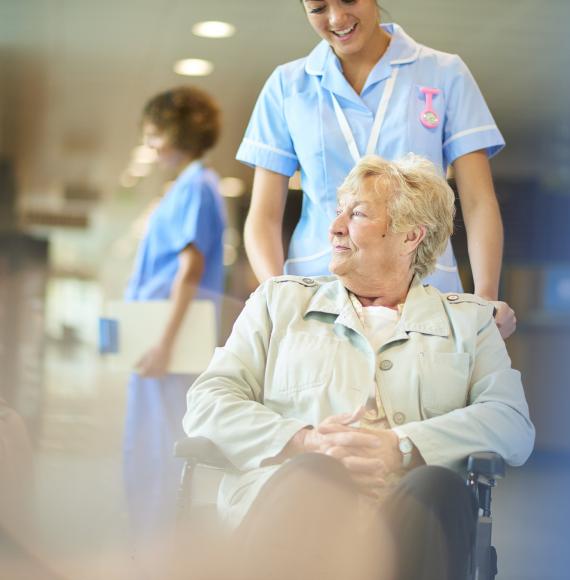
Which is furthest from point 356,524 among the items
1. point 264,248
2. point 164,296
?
point 164,296

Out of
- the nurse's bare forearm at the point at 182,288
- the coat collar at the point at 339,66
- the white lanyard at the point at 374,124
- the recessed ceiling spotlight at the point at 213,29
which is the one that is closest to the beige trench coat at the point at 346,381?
the white lanyard at the point at 374,124

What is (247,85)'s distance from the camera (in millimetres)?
3379

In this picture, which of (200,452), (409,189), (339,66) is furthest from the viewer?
(339,66)

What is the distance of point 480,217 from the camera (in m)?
2.08

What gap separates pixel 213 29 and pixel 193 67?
177 millimetres

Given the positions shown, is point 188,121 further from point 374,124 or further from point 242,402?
point 242,402

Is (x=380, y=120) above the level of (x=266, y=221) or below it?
above

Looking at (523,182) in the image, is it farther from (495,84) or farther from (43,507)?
(43,507)

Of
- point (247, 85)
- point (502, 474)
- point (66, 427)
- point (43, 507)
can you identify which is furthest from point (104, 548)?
point (247, 85)

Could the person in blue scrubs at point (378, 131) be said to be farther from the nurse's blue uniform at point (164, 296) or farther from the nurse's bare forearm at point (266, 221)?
the nurse's blue uniform at point (164, 296)

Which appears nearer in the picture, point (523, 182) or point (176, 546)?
point (176, 546)

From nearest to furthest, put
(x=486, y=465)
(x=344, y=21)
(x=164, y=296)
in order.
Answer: (x=486, y=465)
(x=344, y=21)
(x=164, y=296)

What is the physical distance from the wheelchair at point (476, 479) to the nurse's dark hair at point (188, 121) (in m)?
1.46

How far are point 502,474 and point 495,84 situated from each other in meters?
1.78
